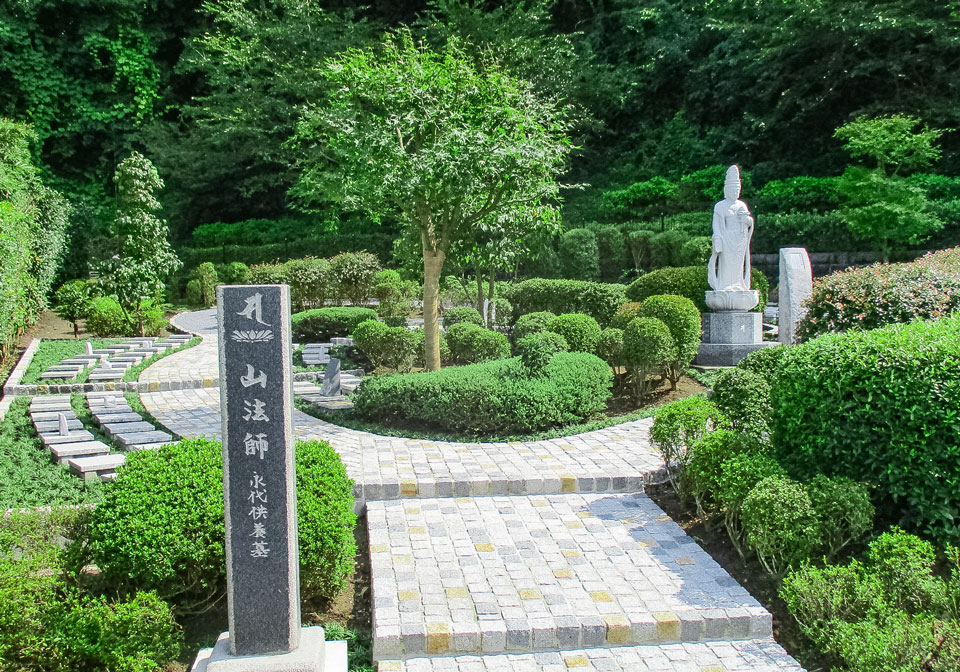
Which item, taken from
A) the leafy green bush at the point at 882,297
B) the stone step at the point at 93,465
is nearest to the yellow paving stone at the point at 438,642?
Result: the stone step at the point at 93,465

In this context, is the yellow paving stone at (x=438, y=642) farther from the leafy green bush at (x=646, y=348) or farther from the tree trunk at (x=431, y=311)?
the tree trunk at (x=431, y=311)

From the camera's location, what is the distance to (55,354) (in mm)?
14617

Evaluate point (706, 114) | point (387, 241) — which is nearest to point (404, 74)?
point (387, 241)

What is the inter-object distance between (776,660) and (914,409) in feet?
6.24

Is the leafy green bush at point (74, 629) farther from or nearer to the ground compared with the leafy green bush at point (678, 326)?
nearer to the ground

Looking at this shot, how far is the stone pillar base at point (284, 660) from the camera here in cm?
386

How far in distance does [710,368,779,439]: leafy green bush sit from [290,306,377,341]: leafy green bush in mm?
9896

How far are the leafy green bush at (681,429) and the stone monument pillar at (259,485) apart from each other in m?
3.60

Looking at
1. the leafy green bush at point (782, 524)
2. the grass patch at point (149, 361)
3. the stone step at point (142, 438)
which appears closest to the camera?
the leafy green bush at point (782, 524)

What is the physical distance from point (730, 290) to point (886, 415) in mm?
8394

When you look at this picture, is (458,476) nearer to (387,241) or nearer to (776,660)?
(776,660)

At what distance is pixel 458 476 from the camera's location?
7.18 metres

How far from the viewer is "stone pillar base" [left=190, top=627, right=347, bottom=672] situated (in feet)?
12.7

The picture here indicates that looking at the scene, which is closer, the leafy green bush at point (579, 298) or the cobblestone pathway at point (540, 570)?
the cobblestone pathway at point (540, 570)
